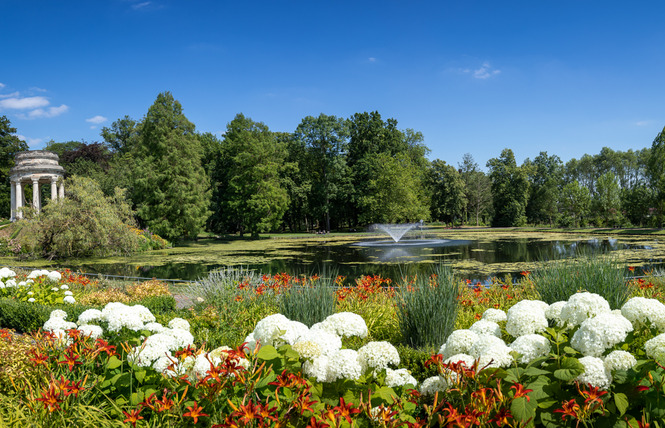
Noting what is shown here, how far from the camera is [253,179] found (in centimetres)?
3859

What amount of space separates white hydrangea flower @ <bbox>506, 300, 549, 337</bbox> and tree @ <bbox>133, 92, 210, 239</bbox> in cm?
2969

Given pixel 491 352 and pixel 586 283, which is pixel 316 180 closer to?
pixel 586 283

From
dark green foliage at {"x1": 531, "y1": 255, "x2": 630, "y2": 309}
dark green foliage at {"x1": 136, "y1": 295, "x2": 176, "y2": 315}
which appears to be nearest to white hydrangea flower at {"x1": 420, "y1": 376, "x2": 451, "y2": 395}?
dark green foliage at {"x1": 531, "y1": 255, "x2": 630, "y2": 309}

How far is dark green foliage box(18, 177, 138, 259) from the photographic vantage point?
20547mm

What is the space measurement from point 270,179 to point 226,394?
123ft

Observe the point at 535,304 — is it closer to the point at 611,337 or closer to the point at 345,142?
the point at 611,337

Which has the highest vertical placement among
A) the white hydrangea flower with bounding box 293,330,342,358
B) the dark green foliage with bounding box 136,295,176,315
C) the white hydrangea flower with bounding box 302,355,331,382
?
the white hydrangea flower with bounding box 293,330,342,358

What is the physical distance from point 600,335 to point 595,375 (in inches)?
13.0

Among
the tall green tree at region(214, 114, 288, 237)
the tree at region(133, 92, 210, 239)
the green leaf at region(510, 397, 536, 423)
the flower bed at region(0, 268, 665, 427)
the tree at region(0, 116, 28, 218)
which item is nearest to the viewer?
the green leaf at region(510, 397, 536, 423)

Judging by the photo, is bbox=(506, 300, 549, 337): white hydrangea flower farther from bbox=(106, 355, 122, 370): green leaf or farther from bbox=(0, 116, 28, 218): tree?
bbox=(0, 116, 28, 218): tree

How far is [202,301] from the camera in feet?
23.8

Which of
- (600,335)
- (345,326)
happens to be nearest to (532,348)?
(600,335)

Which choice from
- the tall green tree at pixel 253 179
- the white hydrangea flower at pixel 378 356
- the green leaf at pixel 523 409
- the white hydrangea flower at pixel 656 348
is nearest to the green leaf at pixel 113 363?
the white hydrangea flower at pixel 378 356

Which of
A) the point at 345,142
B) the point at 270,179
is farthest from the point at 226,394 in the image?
the point at 345,142
